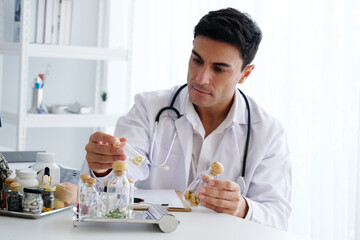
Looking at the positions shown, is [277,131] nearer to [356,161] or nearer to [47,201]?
[356,161]

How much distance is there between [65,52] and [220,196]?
2128 mm

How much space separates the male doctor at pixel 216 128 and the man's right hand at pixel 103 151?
8.7 inches

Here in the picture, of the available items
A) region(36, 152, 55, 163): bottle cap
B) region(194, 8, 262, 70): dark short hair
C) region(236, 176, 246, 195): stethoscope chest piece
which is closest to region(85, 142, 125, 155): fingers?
region(36, 152, 55, 163): bottle cap

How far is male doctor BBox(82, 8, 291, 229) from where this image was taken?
2088 millimetres

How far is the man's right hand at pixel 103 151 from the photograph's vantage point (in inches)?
68.8

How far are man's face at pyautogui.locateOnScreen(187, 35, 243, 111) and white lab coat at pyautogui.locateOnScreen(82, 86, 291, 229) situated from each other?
0.43ft

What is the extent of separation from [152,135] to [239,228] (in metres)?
0.71

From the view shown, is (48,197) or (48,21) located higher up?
(48,21)

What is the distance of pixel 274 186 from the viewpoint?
208 centimetres

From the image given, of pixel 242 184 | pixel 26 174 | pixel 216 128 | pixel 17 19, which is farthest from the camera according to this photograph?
pixel 17 19

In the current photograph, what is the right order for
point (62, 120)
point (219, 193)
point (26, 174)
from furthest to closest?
point (62, 120) < point (219, 193) < point (26, 174)

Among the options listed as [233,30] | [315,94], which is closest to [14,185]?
[233,30]

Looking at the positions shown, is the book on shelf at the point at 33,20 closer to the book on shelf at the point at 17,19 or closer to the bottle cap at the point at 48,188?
the book on shelf at the point at 17,19

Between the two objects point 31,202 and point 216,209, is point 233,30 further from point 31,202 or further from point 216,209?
point 31,202
